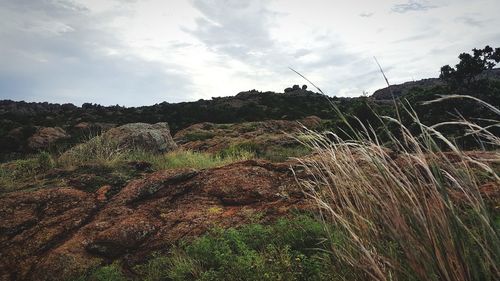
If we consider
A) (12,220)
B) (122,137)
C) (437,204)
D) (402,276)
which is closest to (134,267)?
(12,220)

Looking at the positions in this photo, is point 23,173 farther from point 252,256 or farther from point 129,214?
point 252,256

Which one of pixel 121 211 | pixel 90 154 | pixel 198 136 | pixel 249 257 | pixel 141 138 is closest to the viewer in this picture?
pixel 249 257

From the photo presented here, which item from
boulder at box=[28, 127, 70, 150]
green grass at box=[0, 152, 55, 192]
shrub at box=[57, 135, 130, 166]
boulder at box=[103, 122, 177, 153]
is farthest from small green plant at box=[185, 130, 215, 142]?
green grass at box=[0, 152, 55, 192]

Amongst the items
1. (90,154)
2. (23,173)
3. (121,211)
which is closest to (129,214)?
(121,211)

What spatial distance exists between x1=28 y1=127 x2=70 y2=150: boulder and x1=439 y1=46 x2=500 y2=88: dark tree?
2453 centimetres

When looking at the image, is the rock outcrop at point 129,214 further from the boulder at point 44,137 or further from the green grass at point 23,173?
the boulder at point 44,137

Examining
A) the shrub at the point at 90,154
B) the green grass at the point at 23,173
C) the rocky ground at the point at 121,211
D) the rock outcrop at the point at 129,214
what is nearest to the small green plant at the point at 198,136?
the shrub at the point at 90,154

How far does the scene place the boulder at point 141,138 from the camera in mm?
15477

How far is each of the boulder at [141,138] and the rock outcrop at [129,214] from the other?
7655mm

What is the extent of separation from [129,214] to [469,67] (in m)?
18.8

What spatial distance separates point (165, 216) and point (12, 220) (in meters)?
2.56

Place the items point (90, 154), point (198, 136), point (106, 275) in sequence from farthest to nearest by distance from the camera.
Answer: point (198, 136)
point (90, 154)
point (106, 275)

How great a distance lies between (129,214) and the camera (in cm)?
677

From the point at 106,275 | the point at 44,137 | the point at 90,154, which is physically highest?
the point at 90,154
